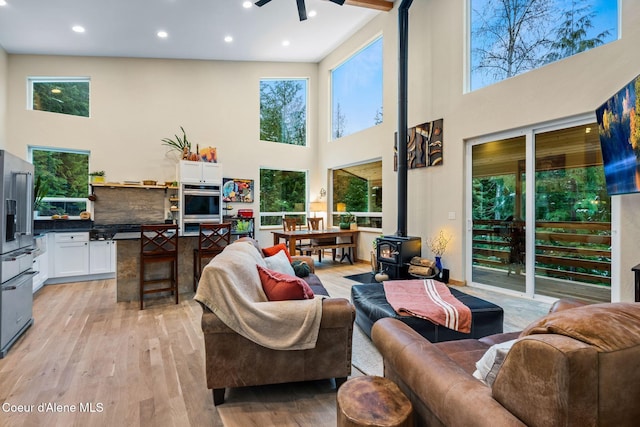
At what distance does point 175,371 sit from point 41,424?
2.47 ft

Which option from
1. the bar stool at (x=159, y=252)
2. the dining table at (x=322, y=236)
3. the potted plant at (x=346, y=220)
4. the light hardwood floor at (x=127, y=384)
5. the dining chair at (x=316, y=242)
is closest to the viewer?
the light hardwood floor at (x=127, y=384)

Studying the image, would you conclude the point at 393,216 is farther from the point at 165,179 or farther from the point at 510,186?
the point at 165,179

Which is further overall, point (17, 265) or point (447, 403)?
point (17, 265)

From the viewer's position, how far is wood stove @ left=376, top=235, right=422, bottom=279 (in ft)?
15.8

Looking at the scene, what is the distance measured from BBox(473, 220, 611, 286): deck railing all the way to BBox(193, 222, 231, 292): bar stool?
386 centimetres

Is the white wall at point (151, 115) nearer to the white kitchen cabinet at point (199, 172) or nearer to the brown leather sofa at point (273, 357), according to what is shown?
the white kitchen cabinet at point (199, 172)

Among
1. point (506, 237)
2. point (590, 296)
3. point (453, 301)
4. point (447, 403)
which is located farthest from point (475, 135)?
point (447, 403)

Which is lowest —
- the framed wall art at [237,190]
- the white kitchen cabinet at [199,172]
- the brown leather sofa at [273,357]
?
the brown leather sofa at [273,357]

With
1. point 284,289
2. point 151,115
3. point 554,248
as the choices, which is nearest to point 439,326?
point 284,289

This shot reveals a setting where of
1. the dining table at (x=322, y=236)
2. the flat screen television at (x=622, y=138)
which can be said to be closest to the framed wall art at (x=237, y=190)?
the dining table at (x=322, y=236)

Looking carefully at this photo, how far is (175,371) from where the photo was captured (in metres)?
2.30

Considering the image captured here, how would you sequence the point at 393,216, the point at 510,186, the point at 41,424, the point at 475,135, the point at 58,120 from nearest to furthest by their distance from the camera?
the point at 41,424
the point at 510,186
the point at 475,135
the point at 58,120
the point at 393,216

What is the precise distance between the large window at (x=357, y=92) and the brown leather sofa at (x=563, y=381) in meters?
6.08

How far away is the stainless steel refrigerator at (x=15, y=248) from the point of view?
2.49 m
